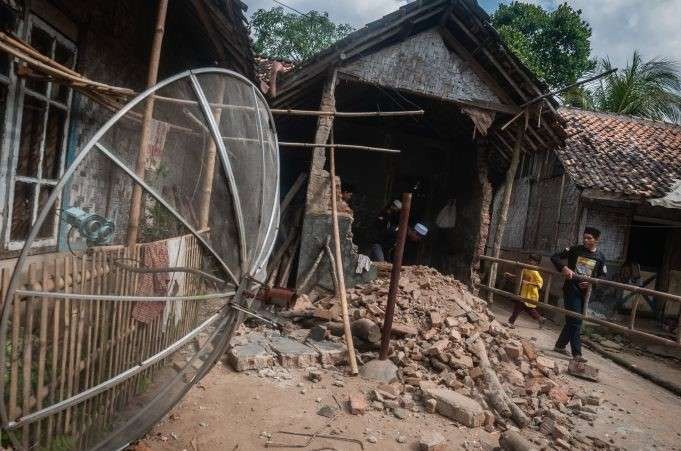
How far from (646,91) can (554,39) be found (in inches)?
176

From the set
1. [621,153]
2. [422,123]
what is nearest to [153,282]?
[422,123]

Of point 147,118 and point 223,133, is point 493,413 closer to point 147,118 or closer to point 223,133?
point 223,133

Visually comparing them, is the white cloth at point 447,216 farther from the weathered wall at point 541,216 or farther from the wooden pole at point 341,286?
the wooden pole at point 341,286

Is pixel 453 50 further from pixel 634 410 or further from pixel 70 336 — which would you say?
pixel 70 336

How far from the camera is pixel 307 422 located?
3561 millimetres

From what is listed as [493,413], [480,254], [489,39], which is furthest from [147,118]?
[480,254]

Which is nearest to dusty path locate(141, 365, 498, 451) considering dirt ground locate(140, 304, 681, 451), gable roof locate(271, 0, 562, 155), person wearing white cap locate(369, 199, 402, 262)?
dirt ground locate(140, 304, 681, 451)

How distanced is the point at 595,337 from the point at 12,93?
955cm

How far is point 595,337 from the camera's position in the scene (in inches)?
337

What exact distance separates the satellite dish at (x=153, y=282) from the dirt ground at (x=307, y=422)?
0.60 meters

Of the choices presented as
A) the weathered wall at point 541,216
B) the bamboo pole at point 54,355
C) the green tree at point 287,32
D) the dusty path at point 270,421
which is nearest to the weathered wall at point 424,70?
the weathered wall at point 541,216

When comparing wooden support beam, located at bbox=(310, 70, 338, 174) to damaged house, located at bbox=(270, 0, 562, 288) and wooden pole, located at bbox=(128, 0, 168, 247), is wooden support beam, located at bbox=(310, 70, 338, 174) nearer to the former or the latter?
damaged house, located at bbox=(270, 0, 562, 288)

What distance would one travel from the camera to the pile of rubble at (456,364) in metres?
3.96

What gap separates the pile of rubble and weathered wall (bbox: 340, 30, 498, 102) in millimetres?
3002
